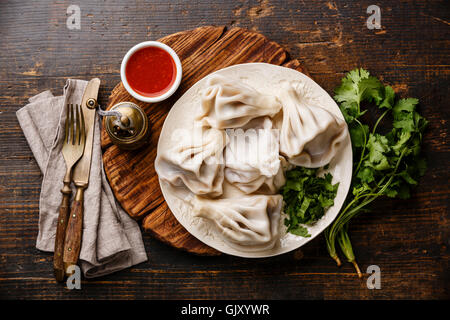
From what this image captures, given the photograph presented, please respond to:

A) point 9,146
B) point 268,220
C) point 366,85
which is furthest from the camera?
point 9,146

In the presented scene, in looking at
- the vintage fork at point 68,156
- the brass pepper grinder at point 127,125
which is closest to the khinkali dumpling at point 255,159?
A: the brass pepper grinder at point 127,125

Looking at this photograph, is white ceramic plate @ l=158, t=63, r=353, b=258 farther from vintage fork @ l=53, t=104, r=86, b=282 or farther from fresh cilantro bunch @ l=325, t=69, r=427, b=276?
vintage fork @ l=53, t=104, r=86, b=282

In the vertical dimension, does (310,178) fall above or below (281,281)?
above

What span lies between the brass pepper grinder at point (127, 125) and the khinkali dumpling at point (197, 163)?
0.20 m

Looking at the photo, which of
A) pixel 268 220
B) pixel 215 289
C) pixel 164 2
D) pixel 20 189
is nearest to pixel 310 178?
pixel 268 220

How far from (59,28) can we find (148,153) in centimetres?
126

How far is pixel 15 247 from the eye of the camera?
107 inches

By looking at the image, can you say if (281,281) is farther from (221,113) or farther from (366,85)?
(366,85)

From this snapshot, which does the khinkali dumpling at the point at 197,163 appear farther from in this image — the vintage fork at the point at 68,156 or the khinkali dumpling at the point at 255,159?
the vintage fork at the point at 68,156

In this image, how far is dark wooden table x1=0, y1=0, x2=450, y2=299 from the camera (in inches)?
107

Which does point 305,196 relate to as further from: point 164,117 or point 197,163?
point 164,117

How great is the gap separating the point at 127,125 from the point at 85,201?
69 cm

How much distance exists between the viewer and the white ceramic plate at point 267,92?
2484mm

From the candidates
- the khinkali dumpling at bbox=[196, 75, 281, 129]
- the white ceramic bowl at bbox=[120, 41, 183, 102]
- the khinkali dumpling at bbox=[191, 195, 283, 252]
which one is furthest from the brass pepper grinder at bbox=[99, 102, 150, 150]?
the khinkali dumpling at bbox=[191, 195, 283, 252]
